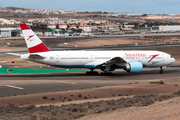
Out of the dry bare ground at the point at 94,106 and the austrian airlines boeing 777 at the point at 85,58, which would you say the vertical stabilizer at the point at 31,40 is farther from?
the dry bare ground at the point at 94,106

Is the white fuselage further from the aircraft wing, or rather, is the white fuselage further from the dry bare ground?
the dry bare ground

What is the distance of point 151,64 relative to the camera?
46.5 m

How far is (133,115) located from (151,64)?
3051cm

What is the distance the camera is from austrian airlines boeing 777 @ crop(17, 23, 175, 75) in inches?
1646

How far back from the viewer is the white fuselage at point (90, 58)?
42.1 metres

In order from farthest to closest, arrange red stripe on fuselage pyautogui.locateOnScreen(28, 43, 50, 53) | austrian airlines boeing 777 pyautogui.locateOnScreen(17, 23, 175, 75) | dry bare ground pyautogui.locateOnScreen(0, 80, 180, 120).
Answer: red stripe on fuselage pyautogui.locateOnScreen(28, 43, 50, 53), austrian airlines boeing 777 pyautogui.locateOnScreen(17, 23, 175, 75), dry bare ground pyautogui.locateOnScreen(0, 80, 180, 120)

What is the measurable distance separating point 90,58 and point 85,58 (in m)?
0.81

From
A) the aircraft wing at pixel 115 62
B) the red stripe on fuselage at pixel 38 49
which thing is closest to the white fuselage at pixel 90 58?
the red stripe on fuselage at pixel 38 49

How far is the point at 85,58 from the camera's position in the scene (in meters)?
43.4

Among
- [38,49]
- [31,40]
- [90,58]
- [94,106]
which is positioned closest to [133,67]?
[90,58]

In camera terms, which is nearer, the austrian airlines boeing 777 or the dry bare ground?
the dry bare ground

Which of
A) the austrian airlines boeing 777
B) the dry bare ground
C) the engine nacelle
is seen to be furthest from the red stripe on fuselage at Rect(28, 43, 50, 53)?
the dry bare ground

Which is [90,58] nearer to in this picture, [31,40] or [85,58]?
[85,58]

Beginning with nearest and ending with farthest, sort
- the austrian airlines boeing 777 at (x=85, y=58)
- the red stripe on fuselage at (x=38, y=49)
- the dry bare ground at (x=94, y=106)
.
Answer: the dry bare ground at (x=94, y=106)
the austrian airlines boeing 777 at (x=85, y=58)
the red stripe on fuselage at (x=38, y=49)
